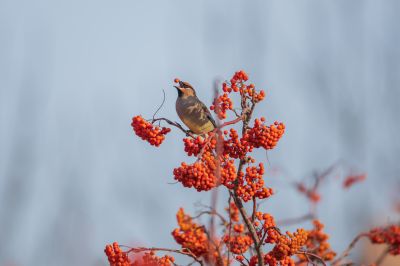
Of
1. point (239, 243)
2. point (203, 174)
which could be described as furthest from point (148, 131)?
point (239, 243)

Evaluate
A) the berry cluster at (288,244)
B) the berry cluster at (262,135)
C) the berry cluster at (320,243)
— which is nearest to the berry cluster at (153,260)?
the berry cluster at (288,244)

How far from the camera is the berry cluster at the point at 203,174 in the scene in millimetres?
4311

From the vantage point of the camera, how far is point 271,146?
458cm

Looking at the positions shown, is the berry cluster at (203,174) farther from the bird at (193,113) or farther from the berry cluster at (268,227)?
the bird at (193,113)

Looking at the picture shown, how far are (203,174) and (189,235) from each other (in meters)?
0.44

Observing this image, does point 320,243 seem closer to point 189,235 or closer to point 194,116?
point 194,116

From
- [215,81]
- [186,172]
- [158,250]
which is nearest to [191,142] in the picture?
[186,172]

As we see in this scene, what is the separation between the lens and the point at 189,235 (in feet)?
14.4

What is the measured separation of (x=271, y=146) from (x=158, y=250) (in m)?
1.10

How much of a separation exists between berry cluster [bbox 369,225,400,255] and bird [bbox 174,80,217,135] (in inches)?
73.9

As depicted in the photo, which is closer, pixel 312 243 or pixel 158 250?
pixel 158 250

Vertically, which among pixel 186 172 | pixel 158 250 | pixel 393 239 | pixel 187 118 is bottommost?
pixel 158 250

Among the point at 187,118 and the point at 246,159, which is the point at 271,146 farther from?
the point at 187,118

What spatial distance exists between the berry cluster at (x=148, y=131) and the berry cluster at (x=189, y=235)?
2.28 ft
